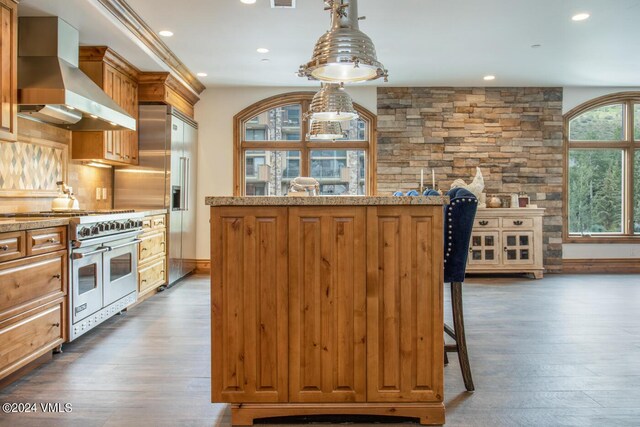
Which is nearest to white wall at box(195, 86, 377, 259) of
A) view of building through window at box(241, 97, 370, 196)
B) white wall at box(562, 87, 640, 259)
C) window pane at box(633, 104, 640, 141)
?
view of building through window at box(241, 97, 370, 196)

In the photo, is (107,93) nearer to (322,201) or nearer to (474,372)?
(322,201)

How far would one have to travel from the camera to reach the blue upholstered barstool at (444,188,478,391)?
2.41 m

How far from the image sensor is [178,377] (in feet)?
8.45

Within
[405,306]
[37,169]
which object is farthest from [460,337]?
[37,169]

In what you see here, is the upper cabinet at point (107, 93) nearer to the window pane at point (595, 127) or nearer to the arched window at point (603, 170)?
the arched window at point (603, 170)

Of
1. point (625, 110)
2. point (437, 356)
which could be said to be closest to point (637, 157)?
point (625, 110)

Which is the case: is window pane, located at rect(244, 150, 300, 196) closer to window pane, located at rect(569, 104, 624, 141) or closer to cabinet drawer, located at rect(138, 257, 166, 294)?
cabinet drawer, located at rect(138, 257, 166, 294)

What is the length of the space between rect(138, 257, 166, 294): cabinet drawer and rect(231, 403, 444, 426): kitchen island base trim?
275 centimetres

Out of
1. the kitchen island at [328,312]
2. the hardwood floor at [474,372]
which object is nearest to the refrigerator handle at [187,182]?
→ the hardwood floor at [474,372]

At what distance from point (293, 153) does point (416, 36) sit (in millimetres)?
2658

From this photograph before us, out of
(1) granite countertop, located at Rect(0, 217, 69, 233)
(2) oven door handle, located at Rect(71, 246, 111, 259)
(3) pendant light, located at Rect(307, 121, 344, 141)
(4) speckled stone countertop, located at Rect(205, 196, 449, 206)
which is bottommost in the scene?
(2) oven door handle, located at Rect(71, 246, 111, 259)

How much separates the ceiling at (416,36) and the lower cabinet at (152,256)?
1.70 m

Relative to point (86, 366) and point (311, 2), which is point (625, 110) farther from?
point (86, 366)

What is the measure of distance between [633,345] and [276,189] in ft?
15.3
